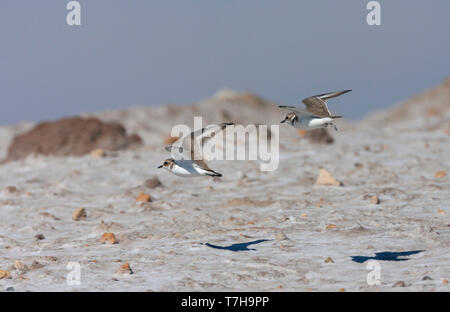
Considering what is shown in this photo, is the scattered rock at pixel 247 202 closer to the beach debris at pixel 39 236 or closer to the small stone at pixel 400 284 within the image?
the beach debris at pixel 39 236

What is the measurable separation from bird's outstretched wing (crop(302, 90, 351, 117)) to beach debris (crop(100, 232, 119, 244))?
269 centimetres

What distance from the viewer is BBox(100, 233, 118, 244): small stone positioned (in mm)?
9375

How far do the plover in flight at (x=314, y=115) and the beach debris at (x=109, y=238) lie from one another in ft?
8.03

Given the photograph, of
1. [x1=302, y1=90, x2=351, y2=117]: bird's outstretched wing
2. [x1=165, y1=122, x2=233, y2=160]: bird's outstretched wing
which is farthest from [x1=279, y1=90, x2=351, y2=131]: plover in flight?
[x1=165, y1=122, x2=233, y2=160]: bird's outstretched wing

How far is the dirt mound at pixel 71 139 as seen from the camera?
19406mm

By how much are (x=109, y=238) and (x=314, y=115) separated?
274 cm

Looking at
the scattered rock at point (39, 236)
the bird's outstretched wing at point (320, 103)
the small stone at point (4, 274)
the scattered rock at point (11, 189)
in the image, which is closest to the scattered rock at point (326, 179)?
the bird's outstretched wing at point (320, 103)

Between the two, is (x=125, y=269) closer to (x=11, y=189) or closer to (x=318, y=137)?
(x=11, y=189)

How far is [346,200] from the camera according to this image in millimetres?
11133

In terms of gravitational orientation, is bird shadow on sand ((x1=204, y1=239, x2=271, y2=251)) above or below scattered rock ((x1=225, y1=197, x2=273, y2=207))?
below

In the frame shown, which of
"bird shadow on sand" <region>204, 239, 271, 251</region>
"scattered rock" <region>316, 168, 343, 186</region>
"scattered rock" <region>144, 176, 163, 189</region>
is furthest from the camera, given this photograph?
"scattered rock" <region>144, 176, 163, 189</region>

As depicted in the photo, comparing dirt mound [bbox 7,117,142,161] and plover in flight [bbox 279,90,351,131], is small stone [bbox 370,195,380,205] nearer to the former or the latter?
plover in flight [bbox 279,90,351,131]
